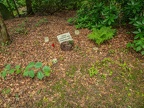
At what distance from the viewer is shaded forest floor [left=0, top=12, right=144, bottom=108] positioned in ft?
9.39

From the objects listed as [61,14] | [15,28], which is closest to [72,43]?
[15,28]

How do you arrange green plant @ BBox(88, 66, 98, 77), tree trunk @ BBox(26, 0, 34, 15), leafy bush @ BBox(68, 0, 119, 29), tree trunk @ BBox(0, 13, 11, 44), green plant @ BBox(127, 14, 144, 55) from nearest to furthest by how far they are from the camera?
green plant @ BBox(88, 66, 98, 77) < green plant @ BBox(127, 14, 144, 55) < tree trunk @ BBox(0, 13, 11, 44) < leafy bush @ BBox(68, 0, 119, 29) < tree trunk @ BBox(26, 0, 34, 15)

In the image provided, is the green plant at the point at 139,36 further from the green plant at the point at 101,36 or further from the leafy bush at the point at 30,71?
the leafy bush at the point at 30,71

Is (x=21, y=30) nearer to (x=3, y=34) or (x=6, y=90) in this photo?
(x=3, y=34)

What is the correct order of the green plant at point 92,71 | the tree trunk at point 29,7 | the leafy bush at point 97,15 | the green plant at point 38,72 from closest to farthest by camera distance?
1. the green plant at point 38,72
2. the green plant at point 92,71
3. the leafy bush at point 97,15
4. the tree trunk at point 29,7

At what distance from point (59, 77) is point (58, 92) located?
1.39 ft

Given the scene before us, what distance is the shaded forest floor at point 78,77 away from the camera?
9.39 ft

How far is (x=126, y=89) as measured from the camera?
10.0 feet

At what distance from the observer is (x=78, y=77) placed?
10.9 feet

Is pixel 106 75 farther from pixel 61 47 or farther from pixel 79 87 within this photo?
pixel 61 47

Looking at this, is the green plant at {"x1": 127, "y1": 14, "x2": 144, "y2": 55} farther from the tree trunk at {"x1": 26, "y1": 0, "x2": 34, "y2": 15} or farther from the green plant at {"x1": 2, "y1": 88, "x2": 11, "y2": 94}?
the tree trunk at {"x1": 26, "y1": 0, "x2": 34, "y2": 15}

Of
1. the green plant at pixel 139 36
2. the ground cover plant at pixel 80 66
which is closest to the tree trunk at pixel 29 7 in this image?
the ground cover plant at pixel 80 66

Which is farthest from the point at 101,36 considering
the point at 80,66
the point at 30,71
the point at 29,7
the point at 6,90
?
the point at 29,7

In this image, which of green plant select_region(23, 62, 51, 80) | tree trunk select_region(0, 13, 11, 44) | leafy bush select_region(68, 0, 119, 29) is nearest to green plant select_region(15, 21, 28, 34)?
tree trunk select_region(0, 13, 11, 44)
